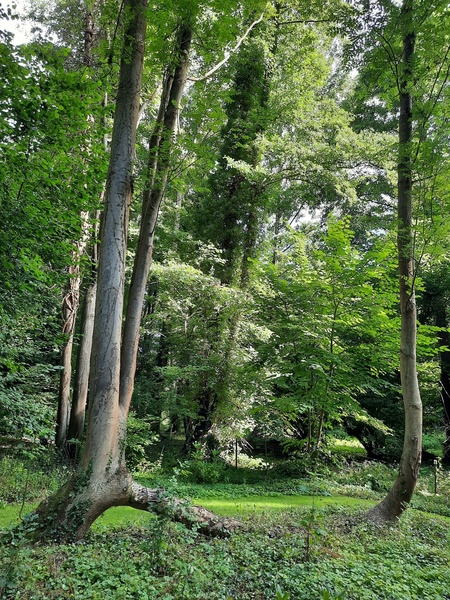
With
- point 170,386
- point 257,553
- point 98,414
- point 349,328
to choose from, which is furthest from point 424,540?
point 170,386

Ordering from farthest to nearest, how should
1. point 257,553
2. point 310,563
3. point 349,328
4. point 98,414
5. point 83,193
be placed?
point 349,328
point 83,193
point 98,414
point 257,553
point 310,563

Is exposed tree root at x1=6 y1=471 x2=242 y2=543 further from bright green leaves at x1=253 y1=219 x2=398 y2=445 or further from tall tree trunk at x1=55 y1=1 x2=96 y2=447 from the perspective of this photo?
tall tree trunk at x1=55 y1=1 x2=96 y2=447

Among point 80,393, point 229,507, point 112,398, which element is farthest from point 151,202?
point 80,393

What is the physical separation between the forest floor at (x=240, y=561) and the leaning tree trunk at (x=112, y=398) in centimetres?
23

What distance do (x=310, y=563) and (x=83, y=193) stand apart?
5.41m

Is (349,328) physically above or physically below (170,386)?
above

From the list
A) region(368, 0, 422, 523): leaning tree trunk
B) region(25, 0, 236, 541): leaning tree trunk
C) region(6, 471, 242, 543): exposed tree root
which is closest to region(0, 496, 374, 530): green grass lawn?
region(6, 471, 242, 543): exposed tree root

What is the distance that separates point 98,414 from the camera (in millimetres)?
3777

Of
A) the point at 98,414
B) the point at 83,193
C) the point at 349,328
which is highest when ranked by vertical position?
the point at 83,193

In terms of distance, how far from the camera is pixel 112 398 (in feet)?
12.7

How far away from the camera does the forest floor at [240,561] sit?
2.61 m

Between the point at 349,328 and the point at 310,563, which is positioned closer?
the point at 310,563

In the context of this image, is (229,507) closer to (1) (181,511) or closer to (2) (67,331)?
(1) (181,511)

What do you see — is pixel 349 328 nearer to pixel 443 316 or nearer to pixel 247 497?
pixel 247 497
